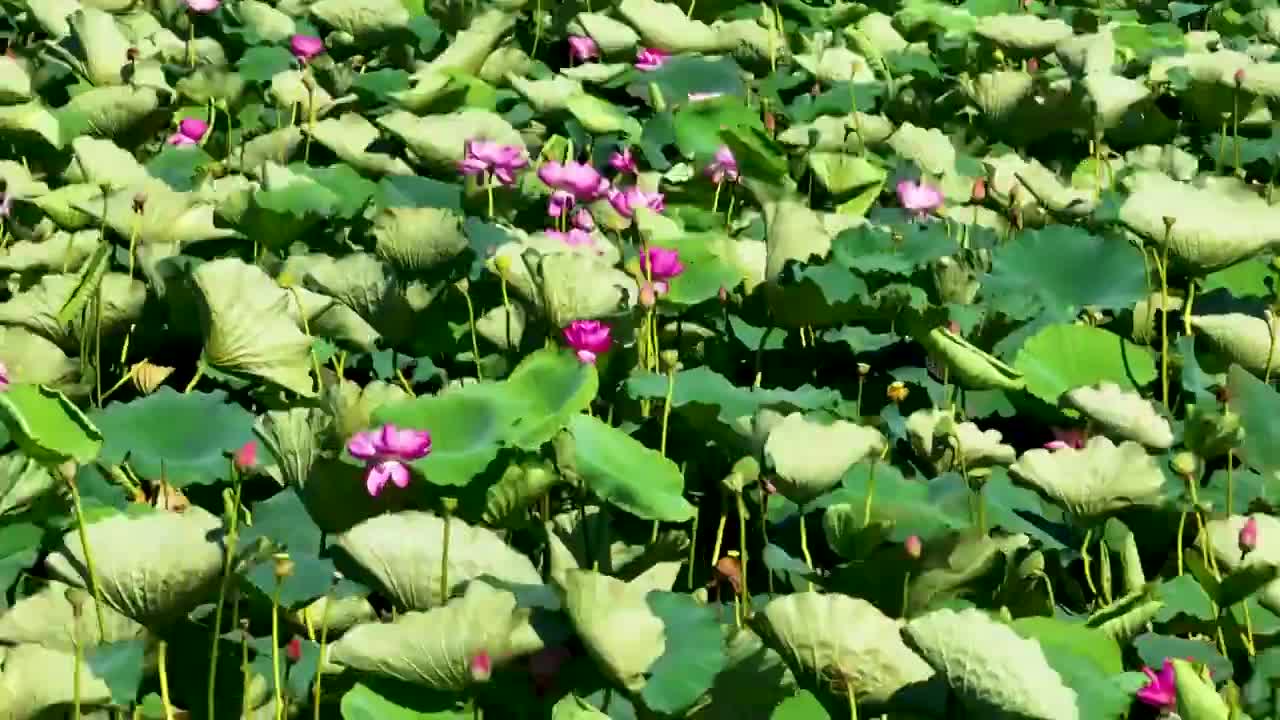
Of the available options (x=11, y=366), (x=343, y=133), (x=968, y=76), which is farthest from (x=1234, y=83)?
(x=11, y=366)

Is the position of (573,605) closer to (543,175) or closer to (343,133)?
(543,175)

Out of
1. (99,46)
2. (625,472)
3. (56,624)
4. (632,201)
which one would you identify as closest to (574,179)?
(632,201)

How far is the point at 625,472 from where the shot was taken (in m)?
1.38

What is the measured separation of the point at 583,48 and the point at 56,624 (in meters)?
1.73

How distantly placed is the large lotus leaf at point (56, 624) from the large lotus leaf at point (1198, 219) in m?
1.00

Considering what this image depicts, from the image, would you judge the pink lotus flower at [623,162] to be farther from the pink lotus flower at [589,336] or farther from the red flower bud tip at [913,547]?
the red flower bud tip at [913,547]

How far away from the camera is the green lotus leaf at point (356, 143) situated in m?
2.19

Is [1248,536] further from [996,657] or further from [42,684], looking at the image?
[42,684]

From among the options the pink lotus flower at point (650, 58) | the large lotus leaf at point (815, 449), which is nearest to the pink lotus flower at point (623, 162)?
the pink lotus flower at point (650, 58)

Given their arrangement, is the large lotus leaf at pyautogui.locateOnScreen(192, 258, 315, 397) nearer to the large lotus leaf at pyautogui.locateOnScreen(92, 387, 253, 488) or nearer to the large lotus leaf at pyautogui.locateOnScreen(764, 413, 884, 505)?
the large lotus leaf at pyautogui.locateOnScreen(92, 387, 253, 488)

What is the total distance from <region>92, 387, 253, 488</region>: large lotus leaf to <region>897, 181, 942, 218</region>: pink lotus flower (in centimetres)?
87

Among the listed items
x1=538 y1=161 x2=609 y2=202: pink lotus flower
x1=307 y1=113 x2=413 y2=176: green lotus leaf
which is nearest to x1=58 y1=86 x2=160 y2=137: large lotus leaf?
x1=307 y1=113 x2=413 y2=176: green lotus leaf

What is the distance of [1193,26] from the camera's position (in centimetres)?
344

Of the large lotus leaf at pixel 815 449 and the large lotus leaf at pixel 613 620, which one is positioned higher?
the large lotus leaf at pixel 613 620
